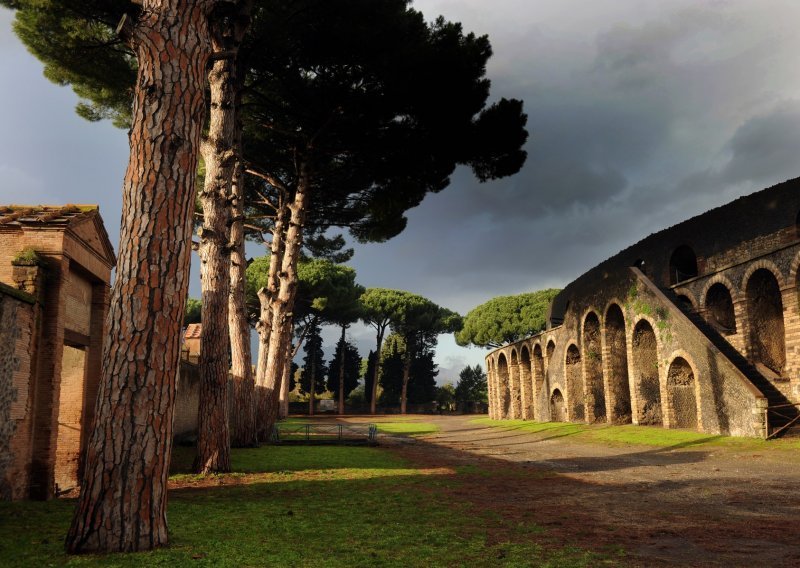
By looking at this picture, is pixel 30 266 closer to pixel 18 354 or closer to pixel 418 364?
pixel 18 354

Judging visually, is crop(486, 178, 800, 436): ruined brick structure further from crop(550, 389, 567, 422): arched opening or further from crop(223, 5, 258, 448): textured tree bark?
crop(223, 5, 258, 448): textured tree bark

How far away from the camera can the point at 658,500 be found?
275 inches

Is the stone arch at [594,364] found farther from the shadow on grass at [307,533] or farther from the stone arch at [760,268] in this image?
the shadow on grass at [307,533]

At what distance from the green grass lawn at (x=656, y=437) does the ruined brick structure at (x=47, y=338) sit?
43.1ft

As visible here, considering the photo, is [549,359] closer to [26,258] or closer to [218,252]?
[218,252]

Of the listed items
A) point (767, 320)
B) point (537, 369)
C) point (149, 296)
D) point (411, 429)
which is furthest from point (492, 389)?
point (149, 296)

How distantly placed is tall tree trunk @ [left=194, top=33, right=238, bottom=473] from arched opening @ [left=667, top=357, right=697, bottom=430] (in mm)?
14008

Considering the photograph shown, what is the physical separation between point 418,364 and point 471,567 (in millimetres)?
53373

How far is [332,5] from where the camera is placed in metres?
12.4

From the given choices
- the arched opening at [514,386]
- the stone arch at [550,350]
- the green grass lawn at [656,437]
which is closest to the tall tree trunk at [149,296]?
the green grass lawn at [656,437]

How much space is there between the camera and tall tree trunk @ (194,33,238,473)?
9.75m

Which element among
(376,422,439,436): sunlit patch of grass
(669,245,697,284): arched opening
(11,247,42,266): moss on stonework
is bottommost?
(376,422,439,436): sunlit patch of grass

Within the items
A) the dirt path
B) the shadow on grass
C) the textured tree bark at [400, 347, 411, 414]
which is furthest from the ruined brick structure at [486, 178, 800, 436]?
the textured tree bark at [400, 347, 411, 414]

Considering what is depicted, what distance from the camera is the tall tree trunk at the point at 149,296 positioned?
4.11m
